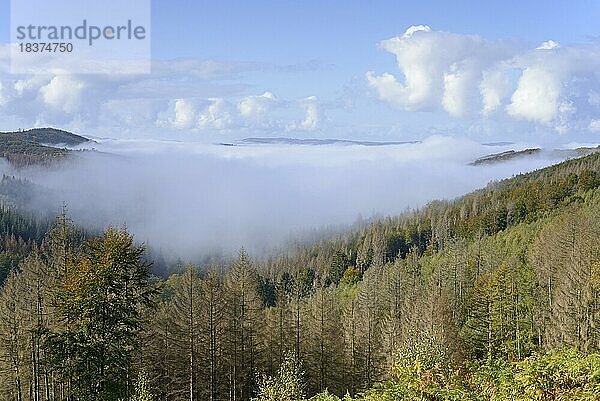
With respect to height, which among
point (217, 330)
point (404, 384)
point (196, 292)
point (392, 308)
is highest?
point (404, 384)

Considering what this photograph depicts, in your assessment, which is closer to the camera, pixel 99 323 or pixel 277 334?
pixel 99 323

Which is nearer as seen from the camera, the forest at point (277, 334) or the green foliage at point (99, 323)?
the forest at point (277, 334)

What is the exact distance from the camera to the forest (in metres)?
19.7

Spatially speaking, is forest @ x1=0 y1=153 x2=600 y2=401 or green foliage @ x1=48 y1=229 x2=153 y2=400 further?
green foliage @ x1=48 y1=229 x2=153 y2=400

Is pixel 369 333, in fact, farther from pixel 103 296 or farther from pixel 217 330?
pixel 103 296

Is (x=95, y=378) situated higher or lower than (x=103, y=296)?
lower

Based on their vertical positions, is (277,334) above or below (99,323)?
below

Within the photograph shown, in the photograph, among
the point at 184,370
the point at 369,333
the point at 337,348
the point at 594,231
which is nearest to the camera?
the point at 184,370

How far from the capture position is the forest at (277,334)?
64.5 ft

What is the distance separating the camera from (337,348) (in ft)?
158

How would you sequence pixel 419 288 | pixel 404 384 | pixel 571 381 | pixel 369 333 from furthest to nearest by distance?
1. pixel 419 288
2. pixel 369 333
3. pixel 404 384
4. pixel 571 381

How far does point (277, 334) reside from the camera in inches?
1889

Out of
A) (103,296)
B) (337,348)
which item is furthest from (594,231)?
(103,296)

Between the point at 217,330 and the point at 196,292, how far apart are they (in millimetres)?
3276
